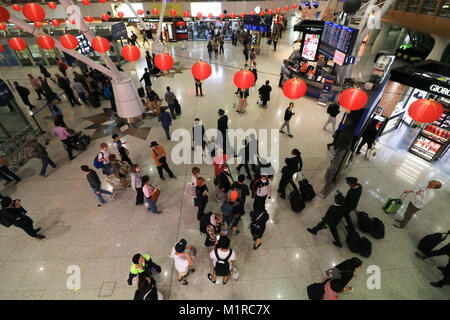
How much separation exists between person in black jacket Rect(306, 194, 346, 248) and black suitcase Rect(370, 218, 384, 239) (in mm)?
1054

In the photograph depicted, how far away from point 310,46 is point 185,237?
583 inches

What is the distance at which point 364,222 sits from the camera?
5.57 metres

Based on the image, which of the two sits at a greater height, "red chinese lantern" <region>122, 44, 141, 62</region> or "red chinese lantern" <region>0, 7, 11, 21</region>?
"red chinese lantern" <region>0, 7, 11, 21</region>

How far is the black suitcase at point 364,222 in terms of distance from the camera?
5.56 meters

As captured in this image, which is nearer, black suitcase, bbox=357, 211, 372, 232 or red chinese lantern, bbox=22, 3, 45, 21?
black suitcase, bbox=357, 211, 372, 232

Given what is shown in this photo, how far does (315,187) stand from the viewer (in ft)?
23.3

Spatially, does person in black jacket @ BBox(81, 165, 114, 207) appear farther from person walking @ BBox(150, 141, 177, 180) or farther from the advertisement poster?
the advertisement poster

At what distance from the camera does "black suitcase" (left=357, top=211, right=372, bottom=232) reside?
5561 mm

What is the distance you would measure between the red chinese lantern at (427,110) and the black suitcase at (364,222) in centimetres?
282

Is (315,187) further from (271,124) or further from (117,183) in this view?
(117,183)

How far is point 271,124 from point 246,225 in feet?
19.8

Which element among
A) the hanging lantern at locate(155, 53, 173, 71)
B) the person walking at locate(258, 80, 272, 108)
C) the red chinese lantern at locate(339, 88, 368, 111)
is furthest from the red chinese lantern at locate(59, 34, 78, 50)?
the red chinese lantern at locate(339, 88, 368, 111)

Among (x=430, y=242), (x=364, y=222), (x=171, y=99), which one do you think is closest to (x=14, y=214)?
(x=171, y=99)

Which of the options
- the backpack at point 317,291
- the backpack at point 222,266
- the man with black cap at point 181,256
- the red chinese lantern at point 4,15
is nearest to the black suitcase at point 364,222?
the backpack at point 317,291
